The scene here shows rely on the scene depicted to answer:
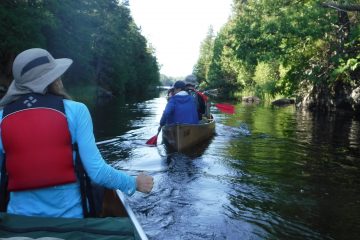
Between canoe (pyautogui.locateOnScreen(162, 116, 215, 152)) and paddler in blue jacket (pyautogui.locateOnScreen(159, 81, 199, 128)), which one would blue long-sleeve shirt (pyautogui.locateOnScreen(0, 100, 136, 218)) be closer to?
canoe (pyautogui.locateOnScreen(162, 116, 215, 152))

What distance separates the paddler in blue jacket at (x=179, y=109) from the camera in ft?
31.7

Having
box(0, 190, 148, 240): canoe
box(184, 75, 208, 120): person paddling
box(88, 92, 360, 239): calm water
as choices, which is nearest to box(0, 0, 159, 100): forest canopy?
box(88, 92, 360, 239): calm water

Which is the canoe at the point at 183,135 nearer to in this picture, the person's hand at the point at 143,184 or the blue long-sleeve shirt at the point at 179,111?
the blue long-sleeve shirt at the point at 179,111

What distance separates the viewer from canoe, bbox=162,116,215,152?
9523mm

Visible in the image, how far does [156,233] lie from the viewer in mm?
4816

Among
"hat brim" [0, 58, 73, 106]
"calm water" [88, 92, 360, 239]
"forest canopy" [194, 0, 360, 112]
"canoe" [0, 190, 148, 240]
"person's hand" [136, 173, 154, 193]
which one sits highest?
"forest canopy" [194, 0, 360, 112]

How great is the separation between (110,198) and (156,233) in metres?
1.36

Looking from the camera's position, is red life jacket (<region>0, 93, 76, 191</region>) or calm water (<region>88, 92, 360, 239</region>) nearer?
red life jacket (<region>0, 93, 76, 191</region>)

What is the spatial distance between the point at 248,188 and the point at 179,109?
140 inches

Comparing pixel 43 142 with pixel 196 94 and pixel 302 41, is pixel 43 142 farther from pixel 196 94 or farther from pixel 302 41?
pixel 302 41

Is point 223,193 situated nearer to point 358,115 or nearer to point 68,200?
point 68,200

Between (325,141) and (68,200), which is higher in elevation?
(68,200)

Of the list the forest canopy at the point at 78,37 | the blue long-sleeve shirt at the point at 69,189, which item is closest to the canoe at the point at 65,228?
the blue long-sleeve shirt at the point at 69,189

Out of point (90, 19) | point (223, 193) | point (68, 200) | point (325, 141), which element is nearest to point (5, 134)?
point (68, 200)
